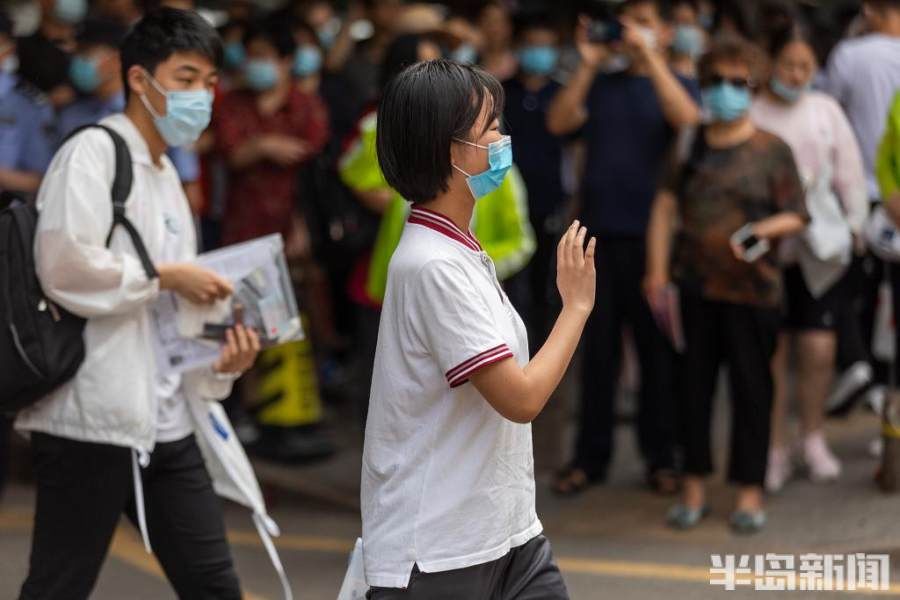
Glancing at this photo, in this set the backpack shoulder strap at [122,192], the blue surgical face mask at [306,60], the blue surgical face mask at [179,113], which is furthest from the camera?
the blue surgical face mask at [306,60]

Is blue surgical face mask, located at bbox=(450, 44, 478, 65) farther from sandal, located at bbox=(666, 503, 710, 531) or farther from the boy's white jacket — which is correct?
the boy's white jacket

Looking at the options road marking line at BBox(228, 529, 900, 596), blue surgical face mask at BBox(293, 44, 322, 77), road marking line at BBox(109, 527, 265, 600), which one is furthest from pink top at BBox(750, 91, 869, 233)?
road marking line at BBox(109, 527, 265, 600)

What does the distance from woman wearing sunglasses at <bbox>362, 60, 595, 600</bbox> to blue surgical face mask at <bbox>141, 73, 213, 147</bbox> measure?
1.22 m

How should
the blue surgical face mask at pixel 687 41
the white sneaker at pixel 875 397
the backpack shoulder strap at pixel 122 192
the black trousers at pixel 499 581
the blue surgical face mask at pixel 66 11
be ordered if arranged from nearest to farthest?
the black trousers at pixel 499 581 < the backpack shoulder strap at pixel 122 192 < the blue surgical face mask at pixel 66 11 < the blue surgical face mask at pixel 687 41 < the white sneaker at pixel 875 397

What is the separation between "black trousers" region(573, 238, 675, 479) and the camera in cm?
689

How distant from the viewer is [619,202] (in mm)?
6832

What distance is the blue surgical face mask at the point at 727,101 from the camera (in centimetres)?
609

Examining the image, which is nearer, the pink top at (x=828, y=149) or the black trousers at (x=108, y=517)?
the black trousers at (x=108, y=517)

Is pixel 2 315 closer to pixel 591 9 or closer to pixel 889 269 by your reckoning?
pixel 889 269

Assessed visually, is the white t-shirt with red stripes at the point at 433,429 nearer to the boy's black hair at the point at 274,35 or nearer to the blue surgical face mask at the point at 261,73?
the blue surgical face mask at the point at 261,73

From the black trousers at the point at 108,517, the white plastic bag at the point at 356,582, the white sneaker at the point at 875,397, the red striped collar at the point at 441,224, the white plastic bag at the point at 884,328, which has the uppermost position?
the red striped collar at the point at 441,224

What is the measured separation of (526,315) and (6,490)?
2794 mm

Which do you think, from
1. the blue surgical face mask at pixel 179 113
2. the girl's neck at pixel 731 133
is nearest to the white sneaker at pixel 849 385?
the girl's neck at pixel 731 133

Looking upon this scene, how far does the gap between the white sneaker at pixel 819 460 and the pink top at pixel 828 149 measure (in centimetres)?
108
